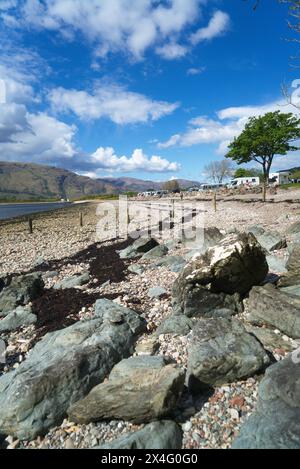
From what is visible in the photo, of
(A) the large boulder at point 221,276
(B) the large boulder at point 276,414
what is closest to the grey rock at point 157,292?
(A) the large boulder at point 221,276

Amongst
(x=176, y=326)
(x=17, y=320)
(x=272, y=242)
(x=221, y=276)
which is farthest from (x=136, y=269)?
(x=176, y=326)

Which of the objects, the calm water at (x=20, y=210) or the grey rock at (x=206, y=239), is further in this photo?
the calm water at (x=20, y=210)

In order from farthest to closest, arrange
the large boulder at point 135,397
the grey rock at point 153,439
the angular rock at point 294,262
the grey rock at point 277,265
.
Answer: the grey rock at point 277,265 < the angular rock at point 294,262 < the large boulder at point 135,397 < the grey rock at point 153,439

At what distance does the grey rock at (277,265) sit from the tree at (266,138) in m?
40.2

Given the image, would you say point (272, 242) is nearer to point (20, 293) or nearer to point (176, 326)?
point (176, 326)

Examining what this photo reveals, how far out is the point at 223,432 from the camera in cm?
421

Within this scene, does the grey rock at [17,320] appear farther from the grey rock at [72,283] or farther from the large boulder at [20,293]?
the grey rock at [72,283]

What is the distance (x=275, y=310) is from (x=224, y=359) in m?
1.85

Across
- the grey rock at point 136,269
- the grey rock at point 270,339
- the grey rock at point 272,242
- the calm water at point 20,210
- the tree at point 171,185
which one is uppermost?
the tree at point 171,185

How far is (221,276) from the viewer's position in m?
7.29

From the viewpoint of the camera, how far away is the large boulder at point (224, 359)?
198 inches
